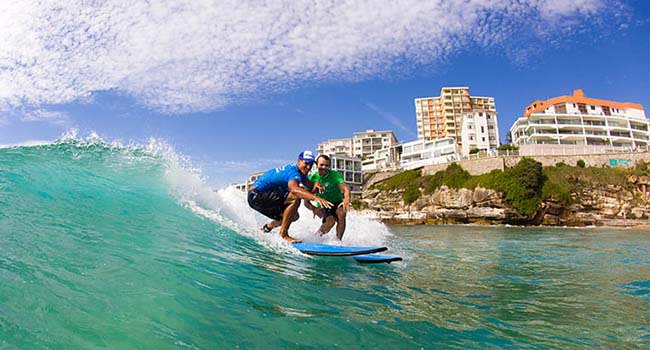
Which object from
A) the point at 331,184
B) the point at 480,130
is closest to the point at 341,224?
the point at 331,184

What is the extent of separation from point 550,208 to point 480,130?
129ft

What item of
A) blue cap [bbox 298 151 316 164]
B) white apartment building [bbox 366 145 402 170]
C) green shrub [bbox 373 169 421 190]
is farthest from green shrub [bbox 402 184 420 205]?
blue cap [bbox 298 151 316 164]

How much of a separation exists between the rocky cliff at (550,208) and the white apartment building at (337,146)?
64.2m

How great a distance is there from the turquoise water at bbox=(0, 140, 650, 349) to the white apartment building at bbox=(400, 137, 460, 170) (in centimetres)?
5459

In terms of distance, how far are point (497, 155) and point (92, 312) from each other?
5034cm

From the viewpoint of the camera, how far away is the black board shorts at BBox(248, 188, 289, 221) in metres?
7.74

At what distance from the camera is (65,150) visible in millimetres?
9461

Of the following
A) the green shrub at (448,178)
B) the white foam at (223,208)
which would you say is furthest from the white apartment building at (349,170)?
the white foam at (223,208)

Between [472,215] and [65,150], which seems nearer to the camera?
[65,150]

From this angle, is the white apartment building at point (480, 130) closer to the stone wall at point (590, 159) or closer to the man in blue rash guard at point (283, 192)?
the stone wall at point (590, 159)

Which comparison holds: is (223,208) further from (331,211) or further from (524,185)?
(524,185)

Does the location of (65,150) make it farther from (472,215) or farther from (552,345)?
(472,215)

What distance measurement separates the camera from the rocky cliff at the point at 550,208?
3875 cm

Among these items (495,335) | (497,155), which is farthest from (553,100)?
(495,335)
